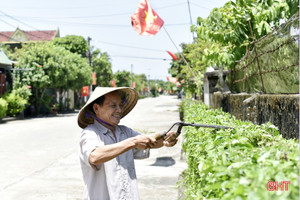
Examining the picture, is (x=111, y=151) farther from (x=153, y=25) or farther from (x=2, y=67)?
(x=2, y=67)

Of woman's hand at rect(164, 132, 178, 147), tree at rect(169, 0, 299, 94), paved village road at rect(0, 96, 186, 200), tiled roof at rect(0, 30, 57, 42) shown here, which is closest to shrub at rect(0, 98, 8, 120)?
paved village road at rect(0, 96, 186, 200)

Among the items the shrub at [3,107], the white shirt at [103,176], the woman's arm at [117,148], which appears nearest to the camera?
the woman's arm at [117,148]

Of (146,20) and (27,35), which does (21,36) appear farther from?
(146,20)

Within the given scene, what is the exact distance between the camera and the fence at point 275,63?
4.01 metres

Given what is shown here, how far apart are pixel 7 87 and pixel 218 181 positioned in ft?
84.9

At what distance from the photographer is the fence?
401 cm

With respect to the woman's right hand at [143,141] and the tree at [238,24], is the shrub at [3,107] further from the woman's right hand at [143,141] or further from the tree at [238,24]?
the woman's right hand at [143,141]

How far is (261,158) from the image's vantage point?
63.7 inches

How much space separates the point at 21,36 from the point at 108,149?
4560 cm

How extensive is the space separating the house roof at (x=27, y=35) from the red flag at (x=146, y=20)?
37.2 metres

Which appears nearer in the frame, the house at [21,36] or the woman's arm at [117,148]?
the woman's arm at [117,148]

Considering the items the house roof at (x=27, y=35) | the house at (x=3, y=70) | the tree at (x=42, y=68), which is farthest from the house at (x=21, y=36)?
the house at (x=3, y=70)

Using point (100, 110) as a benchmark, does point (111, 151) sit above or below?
below

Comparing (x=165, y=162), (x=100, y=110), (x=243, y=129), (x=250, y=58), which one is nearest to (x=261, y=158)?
(x=243, y=129)
